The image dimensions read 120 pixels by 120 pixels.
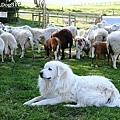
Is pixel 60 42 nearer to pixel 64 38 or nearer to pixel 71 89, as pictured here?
pixel 64 38

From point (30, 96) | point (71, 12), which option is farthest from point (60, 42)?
point (71, 12)

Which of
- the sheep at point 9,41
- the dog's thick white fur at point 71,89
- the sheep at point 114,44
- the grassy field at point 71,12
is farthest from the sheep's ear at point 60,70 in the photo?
the grassy field at point 71,12

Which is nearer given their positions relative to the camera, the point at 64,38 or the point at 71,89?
the point at 71,89

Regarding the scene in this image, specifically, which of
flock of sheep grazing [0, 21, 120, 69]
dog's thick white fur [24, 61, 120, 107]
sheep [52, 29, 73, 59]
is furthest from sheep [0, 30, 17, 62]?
dog's thick white fur [24, 61, 120, 107]

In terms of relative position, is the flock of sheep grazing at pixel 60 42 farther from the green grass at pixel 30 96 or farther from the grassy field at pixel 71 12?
the grassy field at pixel 71 12

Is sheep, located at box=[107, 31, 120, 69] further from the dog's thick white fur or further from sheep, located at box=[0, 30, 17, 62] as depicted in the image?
the dog's thick white fur

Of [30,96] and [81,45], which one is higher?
[81,45]

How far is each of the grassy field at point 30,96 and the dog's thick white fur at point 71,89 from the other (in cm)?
17

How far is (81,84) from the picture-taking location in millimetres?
6711

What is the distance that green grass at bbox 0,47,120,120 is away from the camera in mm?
6039

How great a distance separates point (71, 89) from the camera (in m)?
6.68

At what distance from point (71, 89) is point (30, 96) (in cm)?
124

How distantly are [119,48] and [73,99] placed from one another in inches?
235

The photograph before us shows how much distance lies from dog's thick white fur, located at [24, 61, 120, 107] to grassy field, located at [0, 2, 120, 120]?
0.56 ft
